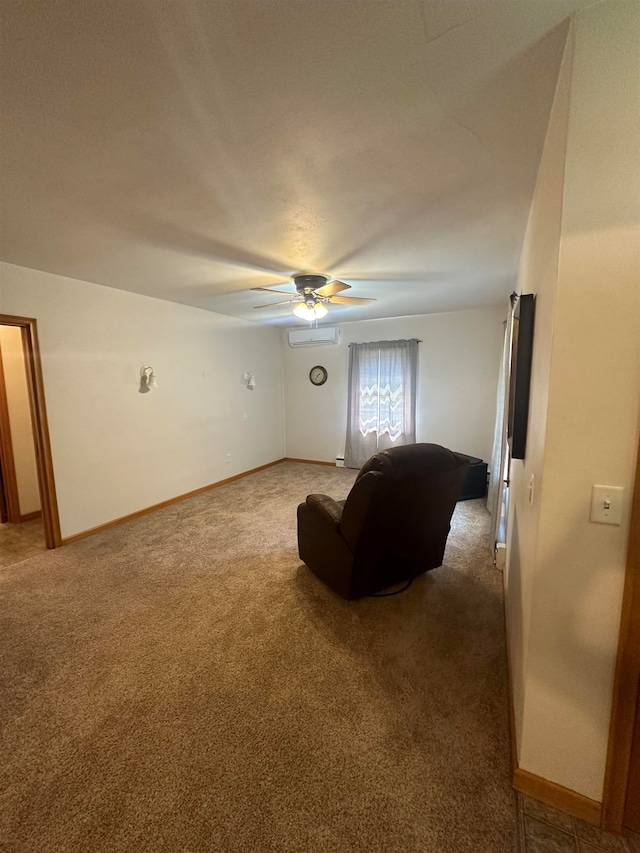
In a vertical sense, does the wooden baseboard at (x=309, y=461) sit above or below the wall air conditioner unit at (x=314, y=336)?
below

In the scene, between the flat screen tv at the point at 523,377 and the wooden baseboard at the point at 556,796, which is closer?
the wooden baseboard at the point at 556,796

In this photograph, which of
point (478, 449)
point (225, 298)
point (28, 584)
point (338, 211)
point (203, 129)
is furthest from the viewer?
point (478, 449)

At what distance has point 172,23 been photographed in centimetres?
94

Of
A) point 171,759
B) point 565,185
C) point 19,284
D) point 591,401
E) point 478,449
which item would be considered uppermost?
point 19,284

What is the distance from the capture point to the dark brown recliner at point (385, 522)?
2.04m

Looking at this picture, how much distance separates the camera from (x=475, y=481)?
4340 millimetres

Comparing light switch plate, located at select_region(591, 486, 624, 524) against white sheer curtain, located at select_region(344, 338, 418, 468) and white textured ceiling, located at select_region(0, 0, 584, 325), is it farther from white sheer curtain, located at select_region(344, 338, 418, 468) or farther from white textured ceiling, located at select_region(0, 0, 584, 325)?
white sheer curtain, located at select_region(344, 338, 418, 468)

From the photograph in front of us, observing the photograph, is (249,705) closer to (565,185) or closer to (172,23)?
(565,185)

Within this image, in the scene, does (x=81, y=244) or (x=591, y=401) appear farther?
(x=81, y=244)

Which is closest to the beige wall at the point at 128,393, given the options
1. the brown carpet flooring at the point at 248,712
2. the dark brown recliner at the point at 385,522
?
the brown carpet flooring at the point at 248,712

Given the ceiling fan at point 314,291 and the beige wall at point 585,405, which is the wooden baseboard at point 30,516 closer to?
the ceiling fan at point 314,291

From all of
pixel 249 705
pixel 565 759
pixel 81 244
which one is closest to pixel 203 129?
pixel 81 244

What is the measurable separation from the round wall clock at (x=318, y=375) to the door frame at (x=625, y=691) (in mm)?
5089

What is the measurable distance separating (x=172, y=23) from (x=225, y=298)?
3104 mm
